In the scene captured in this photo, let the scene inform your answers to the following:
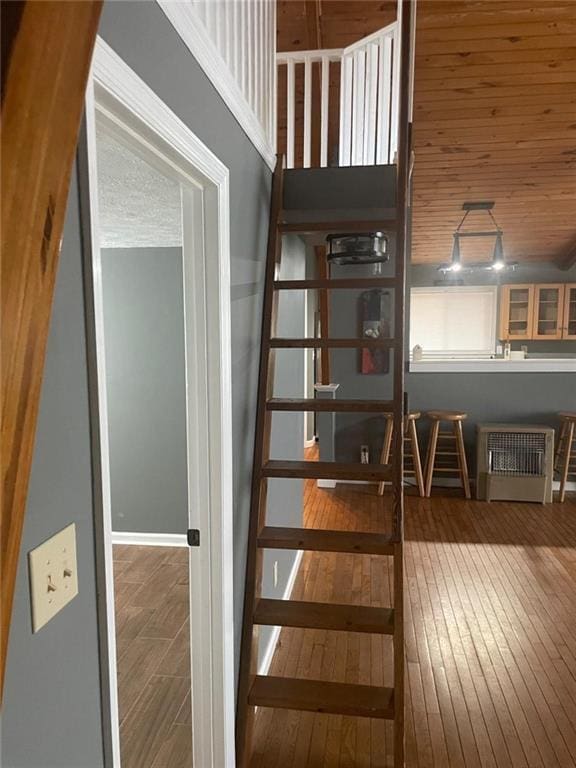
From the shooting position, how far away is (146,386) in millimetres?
3977

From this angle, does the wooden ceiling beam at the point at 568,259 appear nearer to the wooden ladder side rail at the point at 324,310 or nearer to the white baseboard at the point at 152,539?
the wooden ladder side rail at the point at 324,310

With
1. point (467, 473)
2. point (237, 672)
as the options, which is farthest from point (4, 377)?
point (467, 473)

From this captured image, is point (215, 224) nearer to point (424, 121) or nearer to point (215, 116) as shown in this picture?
point (215, 116)

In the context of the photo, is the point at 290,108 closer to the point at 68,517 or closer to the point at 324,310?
the point at 324,310

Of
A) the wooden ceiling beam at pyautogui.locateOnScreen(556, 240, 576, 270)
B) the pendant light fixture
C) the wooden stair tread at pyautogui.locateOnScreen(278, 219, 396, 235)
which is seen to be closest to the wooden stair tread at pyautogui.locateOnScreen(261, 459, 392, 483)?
the wooden stair tread at pyautogui.locateOnScreen(278, 219, 396, 235)

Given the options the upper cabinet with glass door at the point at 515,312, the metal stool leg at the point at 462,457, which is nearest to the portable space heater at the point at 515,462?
the metal stool leg at the point at 462,457

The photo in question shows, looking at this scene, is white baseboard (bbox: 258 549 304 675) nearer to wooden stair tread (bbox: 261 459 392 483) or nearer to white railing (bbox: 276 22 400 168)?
wooden stair tread (bbox: 261 459 392 483)

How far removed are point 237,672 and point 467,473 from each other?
150 inches

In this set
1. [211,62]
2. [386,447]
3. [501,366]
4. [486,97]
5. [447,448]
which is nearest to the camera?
[211,62]

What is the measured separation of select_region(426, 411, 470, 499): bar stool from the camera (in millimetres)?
4926

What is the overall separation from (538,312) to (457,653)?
5.60 m

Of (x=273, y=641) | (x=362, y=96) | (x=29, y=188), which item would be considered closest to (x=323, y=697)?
(x=273, y=641)

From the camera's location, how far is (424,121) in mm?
4031

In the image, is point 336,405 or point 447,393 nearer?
point 336,405
